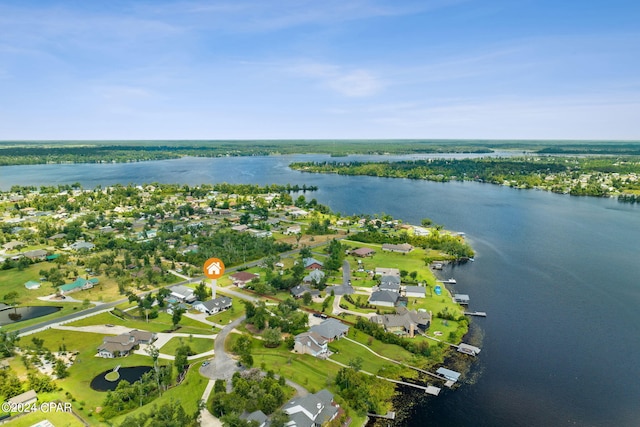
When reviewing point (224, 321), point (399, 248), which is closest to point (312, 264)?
point (399, 248)

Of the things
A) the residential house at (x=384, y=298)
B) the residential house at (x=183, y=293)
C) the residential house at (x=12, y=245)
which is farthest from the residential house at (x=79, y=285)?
the residential house at (x=384, y=298)

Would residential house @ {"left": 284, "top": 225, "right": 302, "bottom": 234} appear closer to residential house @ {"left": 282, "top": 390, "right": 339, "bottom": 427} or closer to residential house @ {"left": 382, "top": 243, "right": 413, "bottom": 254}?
residential house @ {"left": 382, "top": 243, "right": 413, "bottom": 254}

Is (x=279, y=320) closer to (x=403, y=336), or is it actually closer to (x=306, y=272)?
(x=403, y=336)

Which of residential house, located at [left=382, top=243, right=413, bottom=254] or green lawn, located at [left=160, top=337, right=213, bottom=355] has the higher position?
residential house, located at [left=382, top=243, right=413, bottom=254]

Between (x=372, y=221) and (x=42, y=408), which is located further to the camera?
(x=372, y=221)

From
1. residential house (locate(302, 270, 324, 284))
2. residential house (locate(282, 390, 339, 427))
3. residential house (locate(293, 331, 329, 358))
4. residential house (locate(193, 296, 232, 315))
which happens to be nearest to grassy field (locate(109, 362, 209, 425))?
residential house (locate(282, 390, 339, 427))

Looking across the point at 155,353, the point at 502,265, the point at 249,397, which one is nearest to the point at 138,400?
the point at 155,353

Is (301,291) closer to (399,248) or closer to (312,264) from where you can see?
(312,264)
